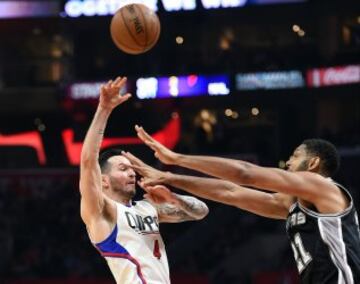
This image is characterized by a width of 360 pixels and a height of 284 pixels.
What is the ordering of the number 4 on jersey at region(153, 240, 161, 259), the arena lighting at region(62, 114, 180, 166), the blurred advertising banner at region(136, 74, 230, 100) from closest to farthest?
the number 4 on jersey at region(153, 240, 161, 259) < the blurred advertising banner at region(136, 74, 230, 100) < the arena lighting at region(62, 114, 180, 166)

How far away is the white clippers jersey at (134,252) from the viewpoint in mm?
5461

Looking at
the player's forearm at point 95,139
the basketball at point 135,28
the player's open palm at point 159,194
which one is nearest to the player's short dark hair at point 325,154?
the player's open palm at point 159,194

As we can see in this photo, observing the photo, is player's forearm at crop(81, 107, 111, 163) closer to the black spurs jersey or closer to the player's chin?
the player's chin

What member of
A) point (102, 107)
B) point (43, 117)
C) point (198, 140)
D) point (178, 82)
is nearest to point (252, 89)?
point (178, 82)

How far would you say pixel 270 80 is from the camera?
1777 cm

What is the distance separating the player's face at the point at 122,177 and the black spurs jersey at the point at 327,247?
1.28 m

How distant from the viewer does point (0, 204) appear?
61.8ft

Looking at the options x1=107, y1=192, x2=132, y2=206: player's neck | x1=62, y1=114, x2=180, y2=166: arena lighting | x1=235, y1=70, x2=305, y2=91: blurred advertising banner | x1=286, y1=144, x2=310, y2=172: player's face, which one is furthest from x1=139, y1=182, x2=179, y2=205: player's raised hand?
x1=62, y1=114, x2=180, y2=166: arena lighting

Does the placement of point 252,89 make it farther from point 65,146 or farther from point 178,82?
point 65,146

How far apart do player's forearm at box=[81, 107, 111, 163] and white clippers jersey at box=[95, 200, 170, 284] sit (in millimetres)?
453

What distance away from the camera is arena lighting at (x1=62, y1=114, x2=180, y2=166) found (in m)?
20.0

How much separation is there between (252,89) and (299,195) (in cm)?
1321

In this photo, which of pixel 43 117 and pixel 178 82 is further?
pixel 43 117

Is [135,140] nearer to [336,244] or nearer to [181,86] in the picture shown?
[181,86]
